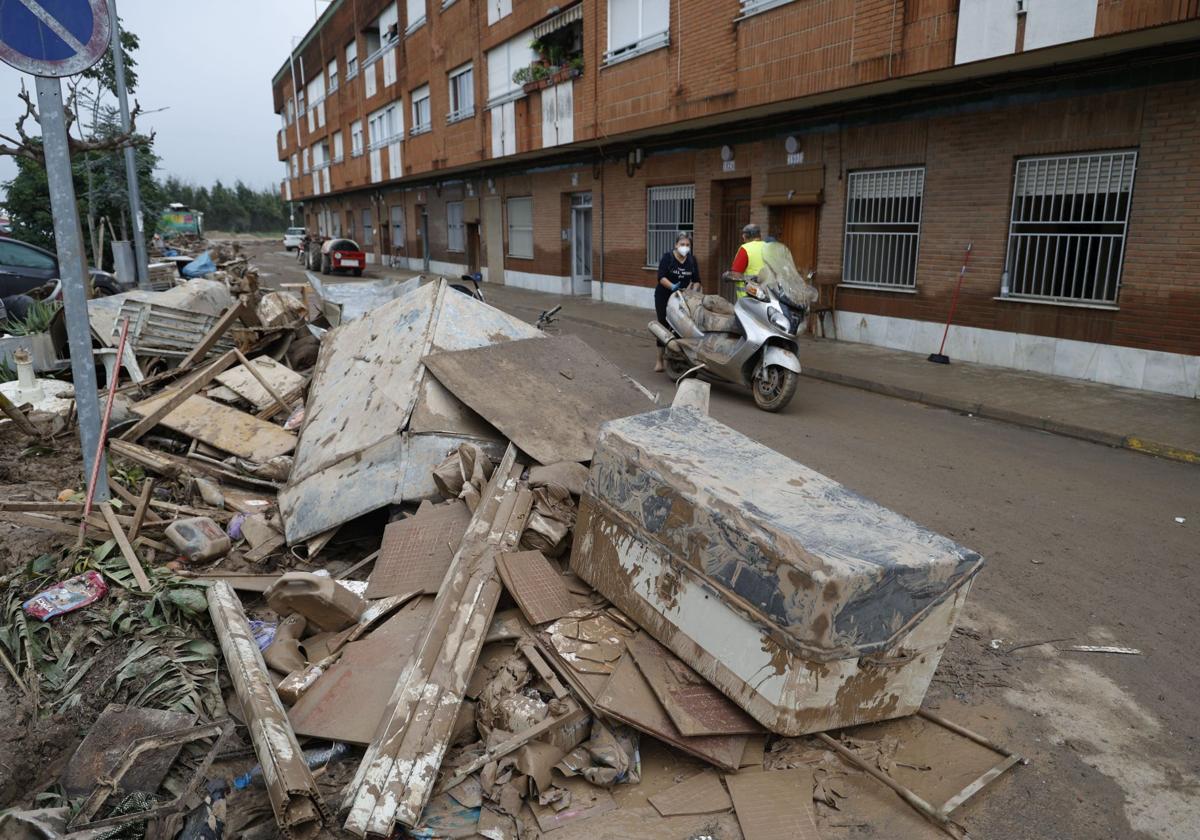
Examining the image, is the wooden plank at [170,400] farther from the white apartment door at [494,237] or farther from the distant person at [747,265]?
the white apartment door at [494,237]

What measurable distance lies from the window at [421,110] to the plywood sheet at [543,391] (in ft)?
77.7

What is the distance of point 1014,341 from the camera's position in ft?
36.0

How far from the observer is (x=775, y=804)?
2826 mm

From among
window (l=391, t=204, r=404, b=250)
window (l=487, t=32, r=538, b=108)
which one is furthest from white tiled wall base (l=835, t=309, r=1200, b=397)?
window (l=391, t=204, r=404, b=250)

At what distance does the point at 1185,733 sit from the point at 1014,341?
8680 mm

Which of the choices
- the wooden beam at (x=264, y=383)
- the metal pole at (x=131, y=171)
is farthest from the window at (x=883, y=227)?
the metal pole at (x=131, y=171)

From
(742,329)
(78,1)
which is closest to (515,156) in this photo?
(742,329)

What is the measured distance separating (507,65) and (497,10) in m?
1.60

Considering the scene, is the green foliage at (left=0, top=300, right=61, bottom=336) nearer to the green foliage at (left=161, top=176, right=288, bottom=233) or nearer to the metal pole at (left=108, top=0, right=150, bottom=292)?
the metal pole at (left=108, top=0, right=150, bottom=292)

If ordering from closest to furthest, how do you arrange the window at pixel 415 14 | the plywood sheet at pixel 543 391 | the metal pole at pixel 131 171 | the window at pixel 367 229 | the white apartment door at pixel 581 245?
1. the plywood sheet at pixel 543 391
2. the metal pole at pixel 131 171
3. the white apartment door at pixel 581 245
4. the window at pixel 415 14
5. the window at pixel 367 229

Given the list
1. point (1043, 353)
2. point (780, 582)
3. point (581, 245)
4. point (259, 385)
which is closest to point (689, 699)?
point (780, 582)

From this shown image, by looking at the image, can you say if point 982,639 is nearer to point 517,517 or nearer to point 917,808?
point 917,808

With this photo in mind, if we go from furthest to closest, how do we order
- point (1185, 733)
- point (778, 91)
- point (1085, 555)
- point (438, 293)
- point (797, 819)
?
point (778, 91), point (438, 293), point (1085, 555), point (1185, 733), point (797, 819)

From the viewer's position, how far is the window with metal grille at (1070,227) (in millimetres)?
9758
